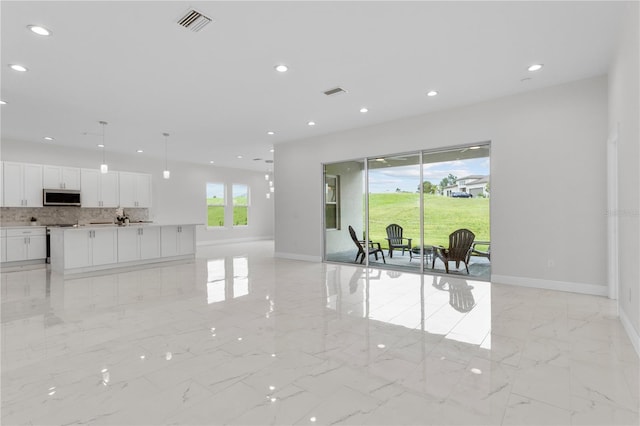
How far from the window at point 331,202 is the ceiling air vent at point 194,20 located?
4.63m

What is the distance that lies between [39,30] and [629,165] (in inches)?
219

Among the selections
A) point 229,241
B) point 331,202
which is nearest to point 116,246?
point 331,202

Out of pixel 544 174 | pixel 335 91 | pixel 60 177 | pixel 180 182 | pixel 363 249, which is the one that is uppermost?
pixel 335 91

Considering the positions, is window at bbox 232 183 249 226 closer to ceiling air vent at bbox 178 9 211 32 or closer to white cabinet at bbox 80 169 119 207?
white cabinet at bbox 80 169 119 207

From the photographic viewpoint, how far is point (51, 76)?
407cm

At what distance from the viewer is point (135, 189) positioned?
30.3 feet

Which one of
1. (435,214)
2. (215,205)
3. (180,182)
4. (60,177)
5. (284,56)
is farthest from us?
(215,205)

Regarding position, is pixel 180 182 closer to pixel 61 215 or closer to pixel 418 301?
pixel 61 215

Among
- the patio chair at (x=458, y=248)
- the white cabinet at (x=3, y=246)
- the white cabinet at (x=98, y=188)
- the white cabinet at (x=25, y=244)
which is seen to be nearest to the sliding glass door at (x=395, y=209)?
the patio chair at (x=458, y=248)

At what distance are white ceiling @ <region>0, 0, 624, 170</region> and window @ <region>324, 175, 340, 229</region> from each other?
1.67 meters

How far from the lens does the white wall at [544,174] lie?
14.2 feet

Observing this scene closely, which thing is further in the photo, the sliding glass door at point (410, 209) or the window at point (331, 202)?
the window at point (331, 202)

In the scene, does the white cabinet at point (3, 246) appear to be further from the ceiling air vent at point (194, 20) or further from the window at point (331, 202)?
the ceiling air vent at point (194, 20)

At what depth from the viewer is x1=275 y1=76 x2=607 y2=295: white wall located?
4.33 metres
